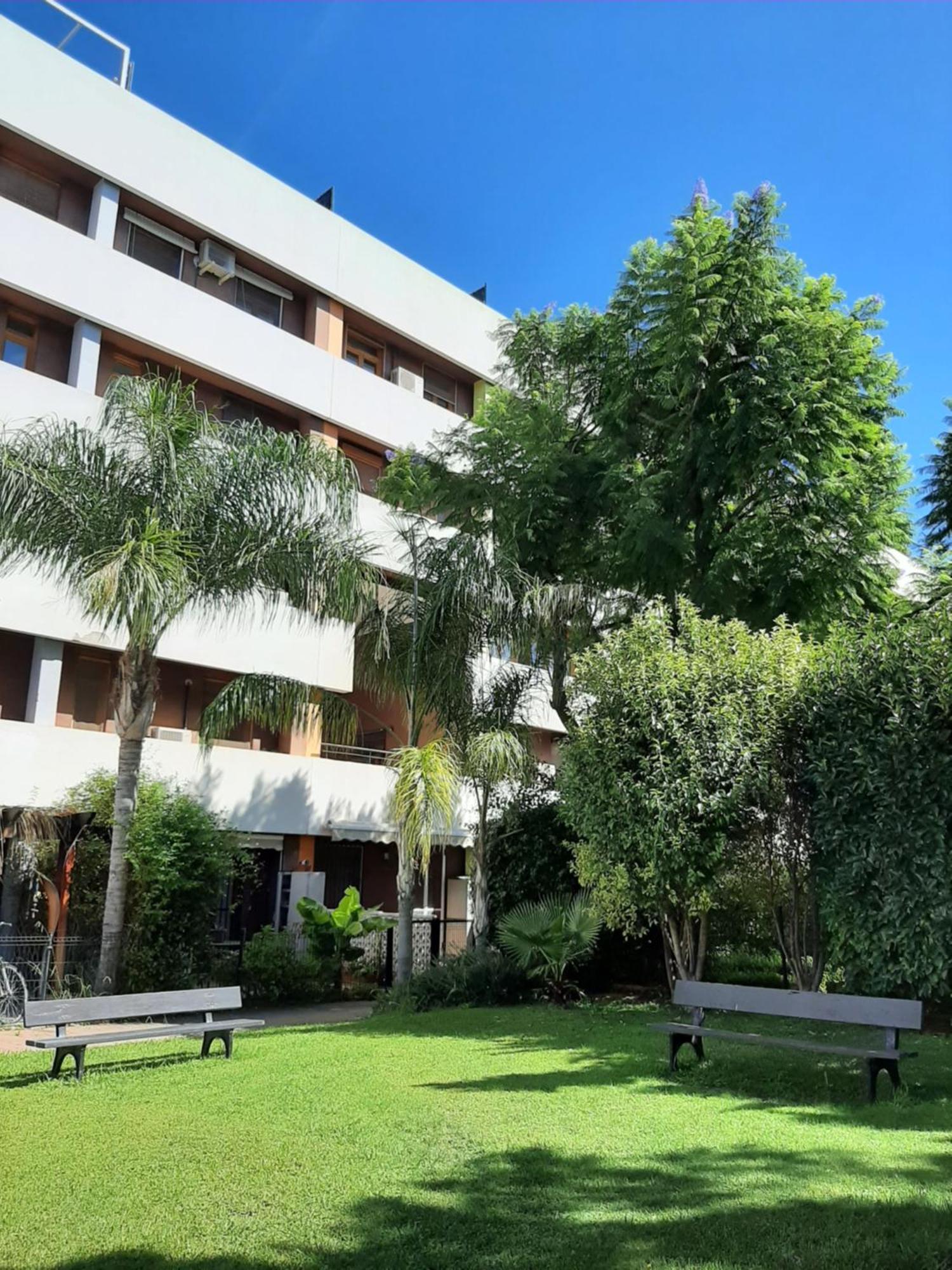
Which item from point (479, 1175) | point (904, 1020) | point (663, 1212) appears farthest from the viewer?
point (904, 1020)

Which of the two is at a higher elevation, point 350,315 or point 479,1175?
point 350,315

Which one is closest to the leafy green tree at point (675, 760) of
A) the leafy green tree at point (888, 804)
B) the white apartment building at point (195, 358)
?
the leafy green tree at point (888, 804)

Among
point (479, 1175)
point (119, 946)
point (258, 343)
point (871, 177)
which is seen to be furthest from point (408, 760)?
point (258, 343)

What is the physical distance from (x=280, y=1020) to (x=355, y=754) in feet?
33.0

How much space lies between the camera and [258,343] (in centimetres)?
2253

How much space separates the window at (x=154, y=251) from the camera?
70.8 ft

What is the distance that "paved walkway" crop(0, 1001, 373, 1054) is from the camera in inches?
484

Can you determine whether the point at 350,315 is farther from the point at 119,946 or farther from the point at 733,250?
the point at 119,946

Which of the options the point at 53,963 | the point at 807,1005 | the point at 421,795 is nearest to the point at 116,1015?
the point at 421,795

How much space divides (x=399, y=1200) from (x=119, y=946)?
32.6ft

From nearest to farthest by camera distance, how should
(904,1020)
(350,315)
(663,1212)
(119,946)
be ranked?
(663,1212) < (904,1020) < (119,946) < (350,315)

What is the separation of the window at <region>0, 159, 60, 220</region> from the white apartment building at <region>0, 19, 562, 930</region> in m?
0.04

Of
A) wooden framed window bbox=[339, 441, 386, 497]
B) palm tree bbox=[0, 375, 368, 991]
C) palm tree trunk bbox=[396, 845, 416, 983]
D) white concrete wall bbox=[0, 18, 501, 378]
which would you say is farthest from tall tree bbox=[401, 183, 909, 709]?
white concrete wall bbox=[0, 18, 501, 378]

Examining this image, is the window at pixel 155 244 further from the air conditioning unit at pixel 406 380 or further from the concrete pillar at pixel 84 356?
the air conditioning unit at pixel 406 380
